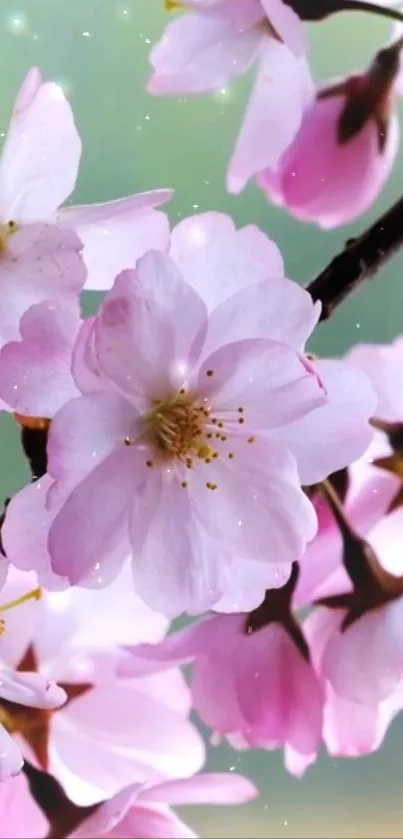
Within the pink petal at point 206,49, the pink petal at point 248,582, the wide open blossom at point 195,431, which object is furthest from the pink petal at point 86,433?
the pink petal at point 206,49

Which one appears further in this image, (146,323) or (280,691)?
(280,691)

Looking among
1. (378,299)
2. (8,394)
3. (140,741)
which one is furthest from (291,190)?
(140,741)

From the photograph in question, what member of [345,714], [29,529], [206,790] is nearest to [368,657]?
[345,714]

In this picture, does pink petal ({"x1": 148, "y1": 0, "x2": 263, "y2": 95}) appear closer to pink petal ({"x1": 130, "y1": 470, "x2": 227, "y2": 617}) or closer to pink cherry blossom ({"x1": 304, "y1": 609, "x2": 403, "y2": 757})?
pink petal ({"x1": 130, "y1": 470, "x2": 227, "y2": 617})

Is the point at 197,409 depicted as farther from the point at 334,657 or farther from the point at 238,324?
the point at 334,657

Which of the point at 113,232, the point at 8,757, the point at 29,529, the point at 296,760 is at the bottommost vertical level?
the point at 296,760

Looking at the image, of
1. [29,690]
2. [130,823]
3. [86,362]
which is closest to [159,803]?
[130,823]

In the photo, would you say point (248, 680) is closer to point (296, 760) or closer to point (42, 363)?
→ point (296, 760)

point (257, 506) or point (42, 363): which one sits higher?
point (42, 363)
